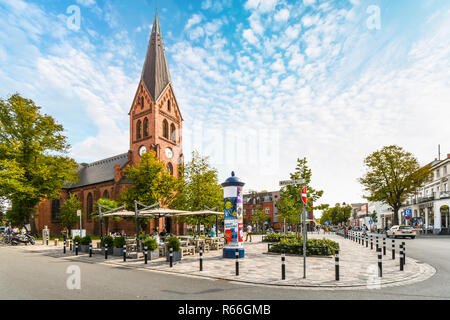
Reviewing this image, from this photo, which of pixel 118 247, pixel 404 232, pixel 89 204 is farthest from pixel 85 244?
pixel 89 204

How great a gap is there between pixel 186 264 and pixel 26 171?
26.1 metres

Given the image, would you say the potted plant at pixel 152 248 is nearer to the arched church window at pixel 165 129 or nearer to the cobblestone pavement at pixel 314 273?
the cobblestone pavement at pixel 314 273

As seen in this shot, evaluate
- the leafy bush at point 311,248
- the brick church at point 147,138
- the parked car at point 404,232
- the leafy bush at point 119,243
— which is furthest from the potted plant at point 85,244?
the parked car at point 404,232

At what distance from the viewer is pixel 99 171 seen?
48.8 meters

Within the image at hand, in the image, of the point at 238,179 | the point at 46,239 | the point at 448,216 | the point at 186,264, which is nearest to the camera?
the point at 186,264

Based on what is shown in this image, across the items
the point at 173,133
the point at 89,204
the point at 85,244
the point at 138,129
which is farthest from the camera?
the point at 89,204

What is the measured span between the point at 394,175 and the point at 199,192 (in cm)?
3170

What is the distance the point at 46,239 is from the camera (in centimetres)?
2539

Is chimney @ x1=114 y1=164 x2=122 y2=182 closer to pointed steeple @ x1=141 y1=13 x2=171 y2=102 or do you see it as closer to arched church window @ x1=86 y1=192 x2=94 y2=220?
arched church window @ x1=86 y1=192 x2=94 y2=220

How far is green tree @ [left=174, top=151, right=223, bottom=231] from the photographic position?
2522 cm

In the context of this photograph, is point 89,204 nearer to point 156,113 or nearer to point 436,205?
point 156,113

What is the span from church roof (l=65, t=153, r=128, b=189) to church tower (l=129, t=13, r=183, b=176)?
557 cm
